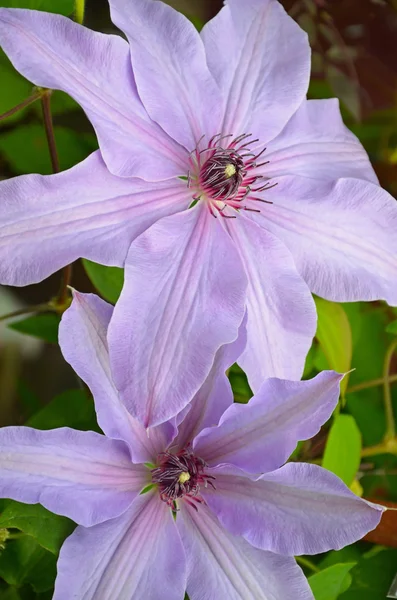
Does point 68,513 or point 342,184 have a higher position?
point 342,184

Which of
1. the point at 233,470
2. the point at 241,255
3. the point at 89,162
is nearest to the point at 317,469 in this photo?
the point at 233,470

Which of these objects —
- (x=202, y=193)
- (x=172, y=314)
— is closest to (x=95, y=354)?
(x=172, y=314)

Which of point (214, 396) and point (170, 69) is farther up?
point (170, 69)

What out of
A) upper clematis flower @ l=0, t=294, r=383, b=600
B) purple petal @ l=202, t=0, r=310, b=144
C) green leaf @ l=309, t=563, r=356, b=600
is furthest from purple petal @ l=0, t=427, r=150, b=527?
purple petal @ l=202, t=0, r=310, b=144

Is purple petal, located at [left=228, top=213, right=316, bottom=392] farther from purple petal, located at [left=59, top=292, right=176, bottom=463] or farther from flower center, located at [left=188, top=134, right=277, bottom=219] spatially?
purple petal, located at [left=59, top=292, right=176, bottom=463]

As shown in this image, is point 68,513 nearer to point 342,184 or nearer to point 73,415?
point 73,415

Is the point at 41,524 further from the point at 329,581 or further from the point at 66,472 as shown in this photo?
the point at 329,581
